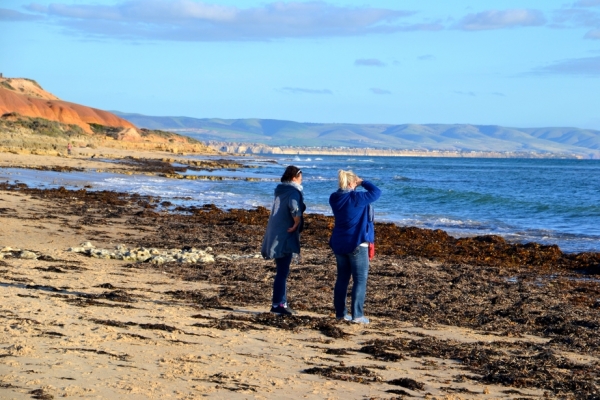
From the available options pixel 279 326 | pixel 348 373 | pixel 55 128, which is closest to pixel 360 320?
pixel 279 326

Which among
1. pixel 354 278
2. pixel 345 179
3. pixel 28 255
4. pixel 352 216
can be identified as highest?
pixel 345 179

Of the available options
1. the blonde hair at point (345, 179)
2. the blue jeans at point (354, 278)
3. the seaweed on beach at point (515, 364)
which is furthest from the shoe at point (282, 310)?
the blonde hair at point (345, 179)

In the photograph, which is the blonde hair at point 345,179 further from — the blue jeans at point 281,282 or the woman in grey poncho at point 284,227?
the blue jeans at point 281,282

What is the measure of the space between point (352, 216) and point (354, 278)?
0.72 metres

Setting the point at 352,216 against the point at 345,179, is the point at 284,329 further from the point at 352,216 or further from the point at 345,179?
the point at 345,179

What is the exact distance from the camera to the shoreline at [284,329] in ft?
17.9

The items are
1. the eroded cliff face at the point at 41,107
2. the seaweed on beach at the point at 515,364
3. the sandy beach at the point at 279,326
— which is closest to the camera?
the sandy beach at the point at 279,326

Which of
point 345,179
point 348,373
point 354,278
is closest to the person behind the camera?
point 348,373

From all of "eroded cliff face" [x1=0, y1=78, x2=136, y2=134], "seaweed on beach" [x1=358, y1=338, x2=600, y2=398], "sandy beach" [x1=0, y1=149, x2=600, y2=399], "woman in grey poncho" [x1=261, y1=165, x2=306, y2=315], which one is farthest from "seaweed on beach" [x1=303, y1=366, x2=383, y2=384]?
"eroded cliff face" [x1=0, y1=78, x2=136, y2=134]

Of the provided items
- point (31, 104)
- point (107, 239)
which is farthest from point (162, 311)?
point (31, 104)

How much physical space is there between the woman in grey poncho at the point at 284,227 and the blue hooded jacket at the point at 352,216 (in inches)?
15.9

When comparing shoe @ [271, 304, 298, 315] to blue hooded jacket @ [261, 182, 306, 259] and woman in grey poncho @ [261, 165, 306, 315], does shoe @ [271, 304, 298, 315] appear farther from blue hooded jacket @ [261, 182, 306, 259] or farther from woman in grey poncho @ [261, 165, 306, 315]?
blue hooded jacket @ [261, 182, 306, 259]

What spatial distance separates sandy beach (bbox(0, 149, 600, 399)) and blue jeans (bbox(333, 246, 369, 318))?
0.24m

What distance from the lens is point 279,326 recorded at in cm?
748
